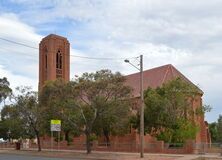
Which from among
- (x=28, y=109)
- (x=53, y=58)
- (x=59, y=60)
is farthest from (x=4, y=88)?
(x=28, y=109)

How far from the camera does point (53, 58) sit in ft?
317

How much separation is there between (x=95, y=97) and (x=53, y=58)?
48.4 metres

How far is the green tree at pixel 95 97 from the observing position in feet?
161

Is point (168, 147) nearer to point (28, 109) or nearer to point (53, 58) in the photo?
point (28, 109)

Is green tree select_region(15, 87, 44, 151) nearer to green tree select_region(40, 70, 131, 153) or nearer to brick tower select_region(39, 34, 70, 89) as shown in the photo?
green tree select_region(40, 70, 131, 153)

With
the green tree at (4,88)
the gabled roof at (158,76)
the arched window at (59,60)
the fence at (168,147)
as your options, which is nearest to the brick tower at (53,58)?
the arched window at (59,60)

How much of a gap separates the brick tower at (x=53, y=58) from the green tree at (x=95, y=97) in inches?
1671

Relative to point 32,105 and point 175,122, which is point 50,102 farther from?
point 175,122

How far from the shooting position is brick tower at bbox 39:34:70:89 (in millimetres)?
95625

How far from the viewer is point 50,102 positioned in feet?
178

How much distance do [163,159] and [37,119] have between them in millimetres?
28099

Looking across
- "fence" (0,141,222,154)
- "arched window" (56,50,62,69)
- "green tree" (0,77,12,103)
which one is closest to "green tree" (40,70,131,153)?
"fence" (0,141,222,154)

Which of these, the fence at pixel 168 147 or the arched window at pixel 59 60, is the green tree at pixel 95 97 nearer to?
the fence at pixel 168 147

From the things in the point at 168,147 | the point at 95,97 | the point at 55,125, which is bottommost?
the point at 168,147
